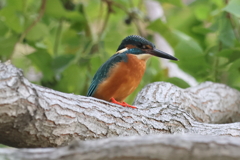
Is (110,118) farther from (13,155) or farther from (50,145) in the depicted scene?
(13,155)

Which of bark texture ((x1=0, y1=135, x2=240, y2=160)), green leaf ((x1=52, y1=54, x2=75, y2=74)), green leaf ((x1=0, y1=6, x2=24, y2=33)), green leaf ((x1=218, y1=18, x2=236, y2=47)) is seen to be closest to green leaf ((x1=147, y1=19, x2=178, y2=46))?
green leaf ((x1=218, y1=18, x2=236, y2=47))

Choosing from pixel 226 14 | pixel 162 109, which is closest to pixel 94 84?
pixel 162 109

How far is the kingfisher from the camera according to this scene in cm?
189

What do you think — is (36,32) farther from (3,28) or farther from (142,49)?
(142,49)

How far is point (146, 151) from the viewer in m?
0.93

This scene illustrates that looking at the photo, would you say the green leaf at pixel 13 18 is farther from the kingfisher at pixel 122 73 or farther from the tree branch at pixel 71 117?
the tree branch at pixel 71 117

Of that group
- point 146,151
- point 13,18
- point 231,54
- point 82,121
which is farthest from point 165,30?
point 146,151

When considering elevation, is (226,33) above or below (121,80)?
above

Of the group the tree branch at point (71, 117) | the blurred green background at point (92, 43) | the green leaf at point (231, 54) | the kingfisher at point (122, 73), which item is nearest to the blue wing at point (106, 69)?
the kingfisher at point (122, 73)

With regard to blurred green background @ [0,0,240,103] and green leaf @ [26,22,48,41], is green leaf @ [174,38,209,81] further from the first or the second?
green leaf @ [26,22,48,41]

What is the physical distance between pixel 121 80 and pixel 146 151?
3.20 feet

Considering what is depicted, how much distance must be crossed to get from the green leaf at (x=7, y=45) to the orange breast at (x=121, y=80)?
96 cm

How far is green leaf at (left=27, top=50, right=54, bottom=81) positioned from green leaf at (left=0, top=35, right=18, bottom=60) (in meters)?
0.17

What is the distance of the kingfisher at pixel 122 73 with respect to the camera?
1.89 meters
